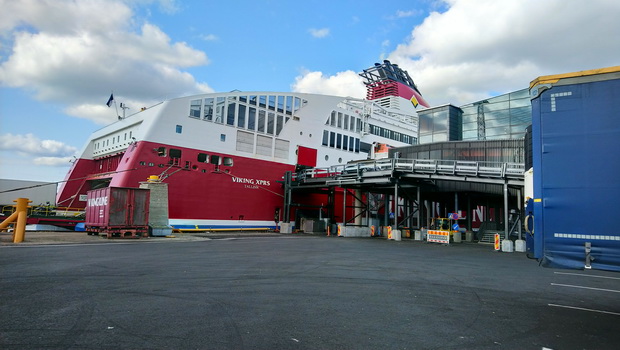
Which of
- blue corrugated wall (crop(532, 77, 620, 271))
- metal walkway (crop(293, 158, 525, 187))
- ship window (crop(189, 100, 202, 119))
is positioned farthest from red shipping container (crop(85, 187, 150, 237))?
blue corrugated wall (crop(532, 77, 620, 271))

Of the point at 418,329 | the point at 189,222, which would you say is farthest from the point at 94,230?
the point at 418,329

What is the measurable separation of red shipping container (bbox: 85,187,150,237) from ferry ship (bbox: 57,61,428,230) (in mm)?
3029

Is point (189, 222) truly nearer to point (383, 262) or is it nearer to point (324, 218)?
point (324, 218)

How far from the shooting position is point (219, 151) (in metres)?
25.9

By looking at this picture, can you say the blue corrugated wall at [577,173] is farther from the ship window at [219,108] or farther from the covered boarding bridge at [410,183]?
the ship window at [219,108]

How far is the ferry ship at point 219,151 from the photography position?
76.8 ft

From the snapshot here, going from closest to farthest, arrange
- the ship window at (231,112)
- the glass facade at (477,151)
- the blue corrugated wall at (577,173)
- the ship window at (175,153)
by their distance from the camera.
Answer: the blue corrugated wall at (577,173)
the ship window at (175,153)
the ship window at (231,112)
the glass facade at (477,151)

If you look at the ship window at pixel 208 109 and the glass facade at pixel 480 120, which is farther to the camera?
the glass facade at pixel 480 120

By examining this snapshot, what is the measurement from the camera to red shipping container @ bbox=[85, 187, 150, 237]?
60.0ft

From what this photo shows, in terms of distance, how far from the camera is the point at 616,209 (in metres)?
4.29

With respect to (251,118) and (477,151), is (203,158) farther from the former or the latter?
(477,151)

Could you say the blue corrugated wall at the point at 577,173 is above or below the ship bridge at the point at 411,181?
below

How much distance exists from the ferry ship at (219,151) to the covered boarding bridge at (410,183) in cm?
186

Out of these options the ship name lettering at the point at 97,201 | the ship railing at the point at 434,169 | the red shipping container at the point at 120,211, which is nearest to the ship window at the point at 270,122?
the ship railing at the point at 434,169
